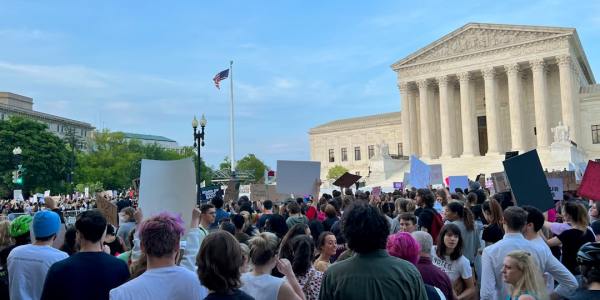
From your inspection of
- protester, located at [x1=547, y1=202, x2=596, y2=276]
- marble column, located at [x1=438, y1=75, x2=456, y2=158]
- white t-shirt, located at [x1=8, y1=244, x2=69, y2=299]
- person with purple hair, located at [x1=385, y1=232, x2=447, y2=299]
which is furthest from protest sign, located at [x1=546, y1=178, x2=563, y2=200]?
marble column, located at [x1=438, y1=75, x2=456, y2=158]

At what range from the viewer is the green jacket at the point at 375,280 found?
3.01 m

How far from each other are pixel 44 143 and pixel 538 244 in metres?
65.6

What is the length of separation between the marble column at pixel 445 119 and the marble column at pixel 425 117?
1804 mm

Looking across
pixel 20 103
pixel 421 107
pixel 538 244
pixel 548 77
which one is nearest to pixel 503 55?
pixel 548 77

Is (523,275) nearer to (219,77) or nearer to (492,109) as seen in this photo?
(219,77)

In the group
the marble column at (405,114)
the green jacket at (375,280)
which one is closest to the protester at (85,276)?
the green jacket at (375,280)

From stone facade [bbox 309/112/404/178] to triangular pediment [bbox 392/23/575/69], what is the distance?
12.9 m

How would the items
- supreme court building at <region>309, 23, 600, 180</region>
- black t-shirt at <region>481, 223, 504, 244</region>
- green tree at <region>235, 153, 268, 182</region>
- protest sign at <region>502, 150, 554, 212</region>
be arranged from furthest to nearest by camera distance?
green tree at <region>235, 153, 268, 182</region>
supreme court building at <region>309, 23, 600, 180</region>
protest sign at <region>502, 150, 554, 212</region>
black t-shirt at <region>481, 223, 504, 244</region>

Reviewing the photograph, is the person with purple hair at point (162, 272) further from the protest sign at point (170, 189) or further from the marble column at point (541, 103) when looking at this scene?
the marble column at point (541, 103)

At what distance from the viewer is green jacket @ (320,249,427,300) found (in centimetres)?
301

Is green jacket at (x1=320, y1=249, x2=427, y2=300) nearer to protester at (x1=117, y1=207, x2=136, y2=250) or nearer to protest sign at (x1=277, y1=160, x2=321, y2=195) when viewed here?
protester at (x1=117, y1=207, x2=136, y2=250)

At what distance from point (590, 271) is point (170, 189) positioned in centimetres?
446

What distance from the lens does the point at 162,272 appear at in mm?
3256

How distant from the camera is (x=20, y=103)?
91.6m
